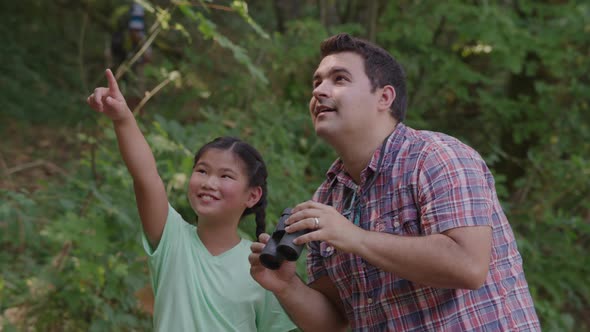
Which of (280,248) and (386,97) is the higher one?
(386,97)

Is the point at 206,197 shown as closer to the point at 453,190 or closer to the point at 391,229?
the point at 391,229

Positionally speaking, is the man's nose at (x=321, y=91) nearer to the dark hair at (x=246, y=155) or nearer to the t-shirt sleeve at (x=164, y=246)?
the dark hair at (x=246, y=155)

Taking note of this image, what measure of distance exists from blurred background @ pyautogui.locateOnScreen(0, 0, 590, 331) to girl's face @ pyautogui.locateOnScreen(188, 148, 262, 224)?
0.59m

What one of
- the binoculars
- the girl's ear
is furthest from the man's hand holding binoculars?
the girl's ear

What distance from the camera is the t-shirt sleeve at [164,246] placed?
2.30 m

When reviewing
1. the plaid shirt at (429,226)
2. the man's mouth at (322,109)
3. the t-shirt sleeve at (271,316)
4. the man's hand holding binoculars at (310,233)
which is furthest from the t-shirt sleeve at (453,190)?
the t-shirt sleeve at (271,316)

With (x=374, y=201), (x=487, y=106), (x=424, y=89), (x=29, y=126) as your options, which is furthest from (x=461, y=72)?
(x=29, y=126)

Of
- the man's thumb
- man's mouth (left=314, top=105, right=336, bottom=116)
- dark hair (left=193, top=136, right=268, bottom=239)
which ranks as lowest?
dark hair (left=193, top=136, right=268, bottom=239)

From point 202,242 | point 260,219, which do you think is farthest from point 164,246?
point 260,219

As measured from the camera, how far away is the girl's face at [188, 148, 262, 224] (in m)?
2.38

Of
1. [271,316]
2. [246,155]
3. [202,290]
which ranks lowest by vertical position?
[271,316]

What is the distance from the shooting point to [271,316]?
94.2 inches

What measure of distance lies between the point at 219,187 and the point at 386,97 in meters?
0.68

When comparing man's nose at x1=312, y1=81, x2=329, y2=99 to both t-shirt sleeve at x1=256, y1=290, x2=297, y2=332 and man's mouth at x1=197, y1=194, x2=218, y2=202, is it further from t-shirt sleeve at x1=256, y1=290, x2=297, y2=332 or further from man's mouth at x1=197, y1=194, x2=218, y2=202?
t-shirt sleeve at x1=256, y1=290, x2=297, y2=332
